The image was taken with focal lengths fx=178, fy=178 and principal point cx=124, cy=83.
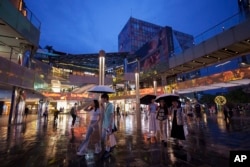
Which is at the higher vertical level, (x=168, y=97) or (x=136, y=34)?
(x=136, y=34)

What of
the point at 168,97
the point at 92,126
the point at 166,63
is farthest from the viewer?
the point at 166,63

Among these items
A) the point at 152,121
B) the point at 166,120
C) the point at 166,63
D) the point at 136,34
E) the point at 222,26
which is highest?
the point at 136,34

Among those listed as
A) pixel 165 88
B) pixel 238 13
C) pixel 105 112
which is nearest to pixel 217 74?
pixel 238 13

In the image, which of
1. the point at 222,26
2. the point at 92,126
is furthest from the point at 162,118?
the point at 222,26

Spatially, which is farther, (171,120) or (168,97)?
(171,120)

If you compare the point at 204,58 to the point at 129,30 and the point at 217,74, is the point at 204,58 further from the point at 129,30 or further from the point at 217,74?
the point at 129,30

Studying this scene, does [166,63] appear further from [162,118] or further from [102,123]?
[102,123]

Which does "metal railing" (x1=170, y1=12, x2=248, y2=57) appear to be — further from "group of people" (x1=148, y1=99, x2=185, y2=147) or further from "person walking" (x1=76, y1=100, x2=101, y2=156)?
"person walking" (x1=76, y1=100, x2=101, y2=156)

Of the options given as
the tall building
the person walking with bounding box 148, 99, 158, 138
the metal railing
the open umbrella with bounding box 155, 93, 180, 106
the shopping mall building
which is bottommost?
the person walking with bounding box 148, 99, 158, 138

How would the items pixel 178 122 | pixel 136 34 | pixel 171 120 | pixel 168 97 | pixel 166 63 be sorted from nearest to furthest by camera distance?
pixel 178 122 < pixel 168 97 < pixel 171 120 < pixel 166 63 < pixel 136 34

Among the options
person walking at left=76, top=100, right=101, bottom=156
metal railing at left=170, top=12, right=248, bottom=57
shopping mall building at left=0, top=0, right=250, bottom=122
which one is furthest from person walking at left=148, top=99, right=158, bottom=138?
metal railing at left=170, top=12, right=248, bottom=57

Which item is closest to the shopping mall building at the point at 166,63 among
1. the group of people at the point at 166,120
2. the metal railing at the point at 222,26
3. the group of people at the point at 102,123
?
the metal railing at the point at 222,26

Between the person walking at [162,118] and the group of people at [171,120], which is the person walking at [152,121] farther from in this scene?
the person walking at [162,118]

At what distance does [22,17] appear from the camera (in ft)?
45.7
